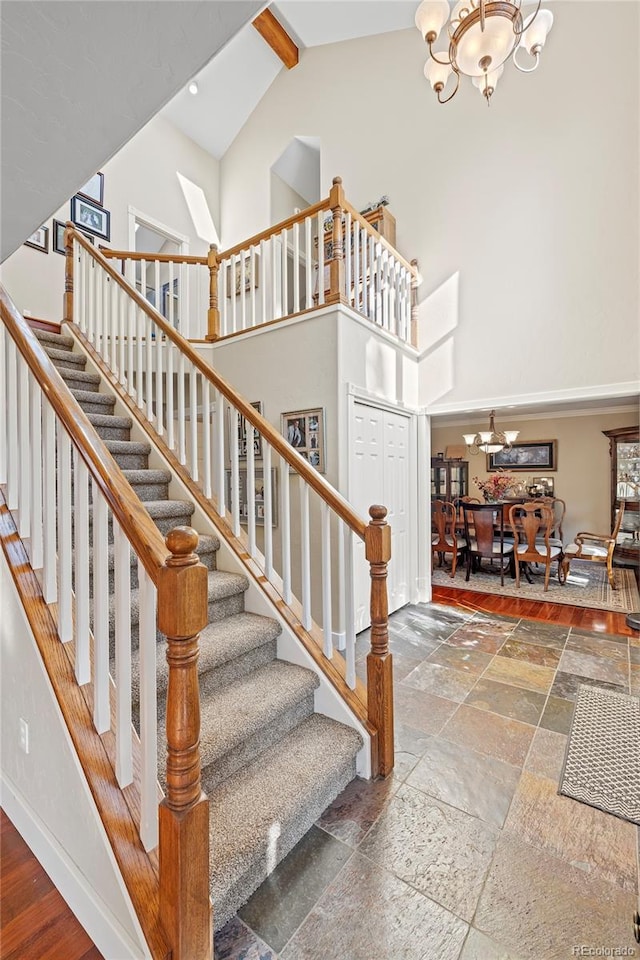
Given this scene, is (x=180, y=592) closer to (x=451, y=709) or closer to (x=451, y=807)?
(x=451, y=807)

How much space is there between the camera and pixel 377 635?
70.9 inches

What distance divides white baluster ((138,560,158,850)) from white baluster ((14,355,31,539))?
2.88ft

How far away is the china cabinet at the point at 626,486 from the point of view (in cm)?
556

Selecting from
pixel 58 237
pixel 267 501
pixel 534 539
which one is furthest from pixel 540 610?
pixel 58 237

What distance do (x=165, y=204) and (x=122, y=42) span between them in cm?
575

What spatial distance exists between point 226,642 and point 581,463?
6.80 meters

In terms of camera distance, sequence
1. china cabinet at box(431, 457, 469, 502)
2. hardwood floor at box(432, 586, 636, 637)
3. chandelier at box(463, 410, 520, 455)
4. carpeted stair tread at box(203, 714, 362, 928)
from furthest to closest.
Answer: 1. china cabinet at box(431, 457, 469, 502)
2. chandelier at box(463, 410, 520, 455)
3. hardwood floor at box(432, 586, 636, 637)
4. carpeted stair tread at box(203, 714, 362, 928)

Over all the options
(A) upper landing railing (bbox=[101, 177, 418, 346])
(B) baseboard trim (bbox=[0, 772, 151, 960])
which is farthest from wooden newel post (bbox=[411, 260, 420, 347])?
(B) baseboard trim (bbox=[0, 772, 151, 960])

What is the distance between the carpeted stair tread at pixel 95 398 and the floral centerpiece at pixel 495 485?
5464 millimetres

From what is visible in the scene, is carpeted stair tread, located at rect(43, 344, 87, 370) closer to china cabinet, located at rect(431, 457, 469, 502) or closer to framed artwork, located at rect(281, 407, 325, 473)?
framed artwork, located at rect(281, 407, 325, 473)

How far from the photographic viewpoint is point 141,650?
1087 mm

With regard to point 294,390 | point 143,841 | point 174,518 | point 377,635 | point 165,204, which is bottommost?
point 143,841

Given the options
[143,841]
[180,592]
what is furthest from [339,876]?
[180,592]

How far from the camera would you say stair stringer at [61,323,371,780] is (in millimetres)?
1838
